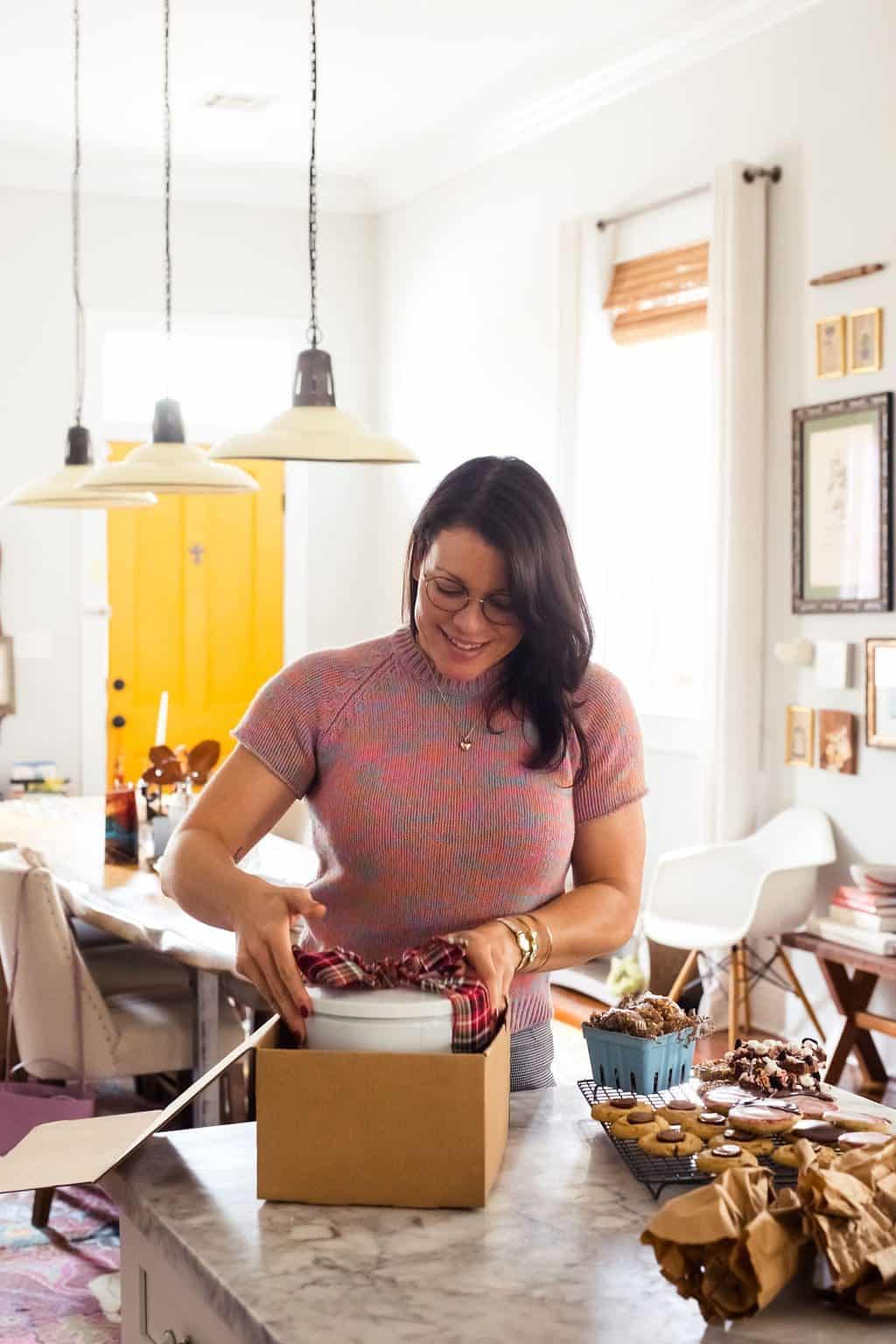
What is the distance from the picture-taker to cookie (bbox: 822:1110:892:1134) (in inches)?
56.9

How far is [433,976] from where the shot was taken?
4.77 ft

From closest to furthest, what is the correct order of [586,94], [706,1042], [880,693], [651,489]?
[880,693], [706,1042], [651,489], [586,94]

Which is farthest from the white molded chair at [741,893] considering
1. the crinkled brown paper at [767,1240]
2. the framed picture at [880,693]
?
the crinkled brown paper at [767,1240]

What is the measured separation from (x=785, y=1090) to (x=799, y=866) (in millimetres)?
3195

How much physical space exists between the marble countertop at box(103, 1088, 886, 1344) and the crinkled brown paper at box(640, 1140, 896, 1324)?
1.2 inches

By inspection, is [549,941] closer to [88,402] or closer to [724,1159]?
[724,1159]

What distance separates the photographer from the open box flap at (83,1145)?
143 cm

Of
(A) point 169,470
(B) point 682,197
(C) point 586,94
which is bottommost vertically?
(A) point 169,470

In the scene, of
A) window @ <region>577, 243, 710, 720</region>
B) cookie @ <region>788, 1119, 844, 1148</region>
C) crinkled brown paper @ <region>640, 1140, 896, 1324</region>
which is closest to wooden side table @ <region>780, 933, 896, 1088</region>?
window @ <region>577, 243, 710, 720</region>

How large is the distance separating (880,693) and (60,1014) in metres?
2.57

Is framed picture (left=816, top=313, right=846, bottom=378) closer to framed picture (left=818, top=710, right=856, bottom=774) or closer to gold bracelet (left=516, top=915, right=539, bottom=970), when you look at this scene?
framed picture (left=818, top=710, right=856, bottom=774)

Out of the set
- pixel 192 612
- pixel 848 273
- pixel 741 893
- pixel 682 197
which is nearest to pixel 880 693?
pixel 741 893

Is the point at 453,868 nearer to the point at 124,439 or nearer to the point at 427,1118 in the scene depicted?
the point at 427,1118

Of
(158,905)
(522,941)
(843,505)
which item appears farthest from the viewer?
(843,505)
